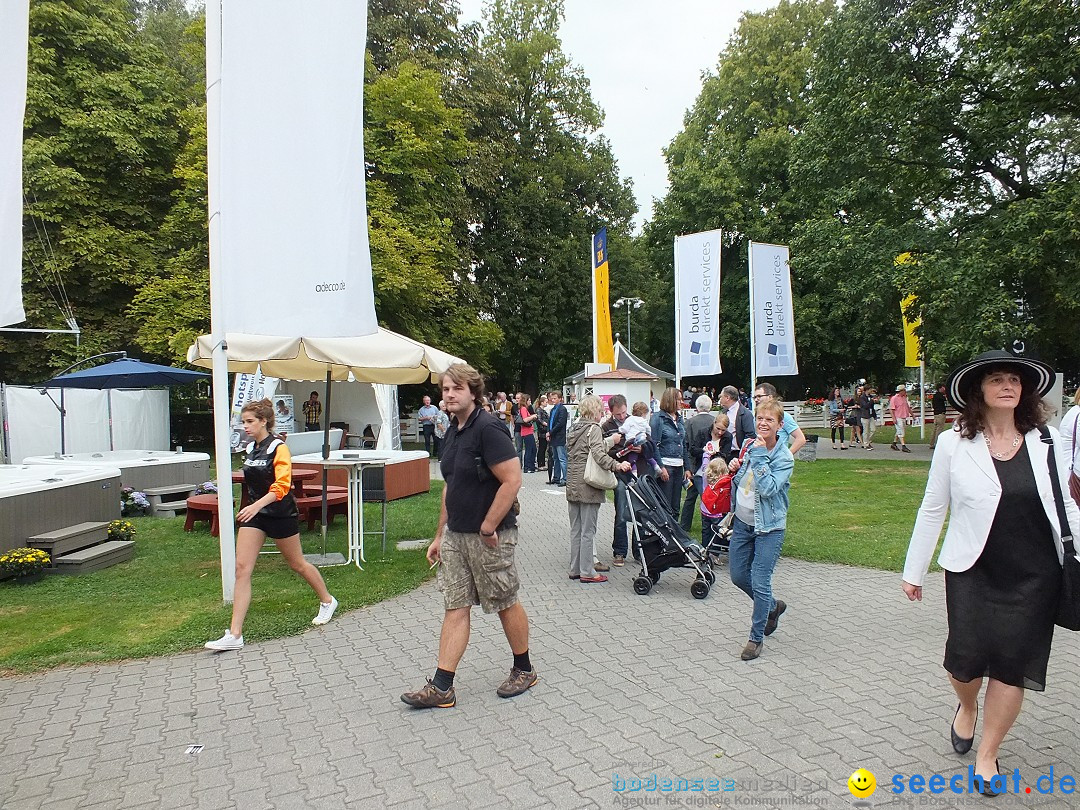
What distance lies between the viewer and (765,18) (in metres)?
32.5

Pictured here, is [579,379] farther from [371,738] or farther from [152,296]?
[371,738]

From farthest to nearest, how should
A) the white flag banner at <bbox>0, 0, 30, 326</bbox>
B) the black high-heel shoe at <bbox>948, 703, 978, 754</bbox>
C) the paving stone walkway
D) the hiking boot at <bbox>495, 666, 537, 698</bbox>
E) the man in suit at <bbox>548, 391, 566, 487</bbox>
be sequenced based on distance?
the man in suit at <bbox>548, 391, 566, 487</bbox>, the hiking boot at <bbox>495, 666, 537, 698</bbox>, the white flag banner at <bbox>0, 0, 30, 326</bbox>, the black high-heel shoe at <bbox>948, 703, 978, 754</bbox>, the paving stone walkway

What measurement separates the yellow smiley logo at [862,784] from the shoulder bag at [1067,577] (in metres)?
1.05

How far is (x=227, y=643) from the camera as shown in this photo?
5.25m

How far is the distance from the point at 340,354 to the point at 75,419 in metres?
14.4

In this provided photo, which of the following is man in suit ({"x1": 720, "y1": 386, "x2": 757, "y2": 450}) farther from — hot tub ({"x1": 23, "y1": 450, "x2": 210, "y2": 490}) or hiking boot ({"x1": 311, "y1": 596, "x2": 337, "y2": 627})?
hot tub ({"x1": 23, "y1": 450, "x2": 210, "y2": 490})

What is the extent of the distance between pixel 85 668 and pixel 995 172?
68.0ft

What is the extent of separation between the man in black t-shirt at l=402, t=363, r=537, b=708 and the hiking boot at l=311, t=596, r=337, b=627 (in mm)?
1947

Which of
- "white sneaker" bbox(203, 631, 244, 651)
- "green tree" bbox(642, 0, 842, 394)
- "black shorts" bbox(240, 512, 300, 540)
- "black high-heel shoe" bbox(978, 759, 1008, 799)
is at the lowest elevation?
"white sneaker" bbox(203, 631, 244, 651)

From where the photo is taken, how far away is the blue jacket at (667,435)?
27.1 feet

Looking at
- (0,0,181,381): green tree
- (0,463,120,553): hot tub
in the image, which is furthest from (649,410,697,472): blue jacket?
(0,0,181,381): green tree

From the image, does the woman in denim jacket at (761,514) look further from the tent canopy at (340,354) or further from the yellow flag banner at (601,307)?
the yellow flag banner at (601,307)

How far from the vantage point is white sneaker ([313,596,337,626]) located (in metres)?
5.89

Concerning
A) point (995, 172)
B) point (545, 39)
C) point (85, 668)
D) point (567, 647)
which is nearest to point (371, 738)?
point (567, 647)
